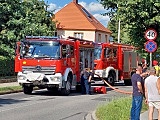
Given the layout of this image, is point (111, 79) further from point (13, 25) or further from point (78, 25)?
point (78, 25)

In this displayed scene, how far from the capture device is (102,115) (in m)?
13.5

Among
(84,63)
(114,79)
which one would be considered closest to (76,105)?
(84,63)

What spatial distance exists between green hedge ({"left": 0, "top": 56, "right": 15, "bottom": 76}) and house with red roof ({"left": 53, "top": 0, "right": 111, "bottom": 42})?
3443 centimetres

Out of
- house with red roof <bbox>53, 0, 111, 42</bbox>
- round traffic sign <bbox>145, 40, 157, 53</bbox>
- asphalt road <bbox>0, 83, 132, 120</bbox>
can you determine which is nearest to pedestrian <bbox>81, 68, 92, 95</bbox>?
asphalt road <bbox>0, 83, 132, 120</bbox>

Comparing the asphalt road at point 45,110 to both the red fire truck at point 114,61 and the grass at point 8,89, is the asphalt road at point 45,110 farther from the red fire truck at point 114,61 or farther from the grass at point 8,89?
the red fire truck at point 114,61

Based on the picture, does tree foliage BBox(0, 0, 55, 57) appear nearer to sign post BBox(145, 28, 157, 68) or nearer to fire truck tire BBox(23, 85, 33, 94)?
fire truck tire BBox(23, 85, 33, 94)

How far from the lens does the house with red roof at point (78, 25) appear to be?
6981 centimetres

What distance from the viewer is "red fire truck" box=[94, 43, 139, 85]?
30203 mm

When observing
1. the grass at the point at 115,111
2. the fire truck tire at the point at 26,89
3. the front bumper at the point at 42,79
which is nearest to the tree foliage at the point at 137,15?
the grass at the point at 115,111

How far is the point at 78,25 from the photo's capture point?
71.2m

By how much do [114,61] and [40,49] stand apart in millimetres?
10320

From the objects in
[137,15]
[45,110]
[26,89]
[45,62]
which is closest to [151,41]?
[137,15]

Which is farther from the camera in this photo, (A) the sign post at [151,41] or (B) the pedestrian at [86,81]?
(B) the pedestrian at [86,81]

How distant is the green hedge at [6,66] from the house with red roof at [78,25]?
34.4 meters
